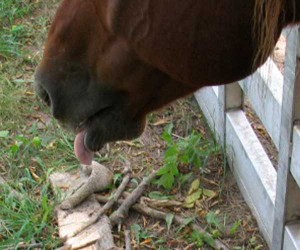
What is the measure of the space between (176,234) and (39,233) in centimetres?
54

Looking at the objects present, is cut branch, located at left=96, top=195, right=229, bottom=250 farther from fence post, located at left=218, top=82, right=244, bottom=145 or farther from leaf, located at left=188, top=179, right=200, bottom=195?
fence post, located at left=218, top=82, right=244, bottom=145

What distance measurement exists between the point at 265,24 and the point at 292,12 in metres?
0.11

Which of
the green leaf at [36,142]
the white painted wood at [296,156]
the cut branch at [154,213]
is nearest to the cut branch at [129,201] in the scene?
the cut branch at [154,213]

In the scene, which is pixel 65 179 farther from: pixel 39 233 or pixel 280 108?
pixel 280 108

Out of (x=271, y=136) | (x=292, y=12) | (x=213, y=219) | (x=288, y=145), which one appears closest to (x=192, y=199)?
(x=213, y=219)

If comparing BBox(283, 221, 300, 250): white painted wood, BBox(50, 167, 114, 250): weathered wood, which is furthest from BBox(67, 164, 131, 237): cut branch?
BBox(283, 221, 300, 250): white painted wood

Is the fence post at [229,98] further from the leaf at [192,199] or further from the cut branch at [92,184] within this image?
the cut branch at [92,184]

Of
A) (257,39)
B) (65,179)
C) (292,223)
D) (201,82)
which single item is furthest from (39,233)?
(257,39)

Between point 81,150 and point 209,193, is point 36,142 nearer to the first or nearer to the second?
point 209,193

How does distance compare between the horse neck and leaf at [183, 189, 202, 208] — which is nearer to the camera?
the horse neck

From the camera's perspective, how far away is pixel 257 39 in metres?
1.76

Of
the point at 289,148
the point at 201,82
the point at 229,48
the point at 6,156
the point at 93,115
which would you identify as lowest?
the point at 6,156

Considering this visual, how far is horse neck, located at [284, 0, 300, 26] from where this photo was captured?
1747 mm

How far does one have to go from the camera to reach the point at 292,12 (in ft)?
5.82
